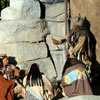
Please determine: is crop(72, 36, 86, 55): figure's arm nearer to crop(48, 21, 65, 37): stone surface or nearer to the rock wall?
the rock wall

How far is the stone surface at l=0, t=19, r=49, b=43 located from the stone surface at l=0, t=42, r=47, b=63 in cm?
19

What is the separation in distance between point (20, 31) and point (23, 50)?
543 millimetres

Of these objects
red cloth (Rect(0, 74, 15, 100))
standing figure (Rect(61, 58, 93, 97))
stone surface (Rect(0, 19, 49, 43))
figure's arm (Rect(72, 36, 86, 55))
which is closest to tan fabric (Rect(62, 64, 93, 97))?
standing figure (Rect(61, 58, 93, 97))

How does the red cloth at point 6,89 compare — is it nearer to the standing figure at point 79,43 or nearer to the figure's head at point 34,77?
the figure's head at point 34,77

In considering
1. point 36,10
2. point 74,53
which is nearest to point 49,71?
point 74,53

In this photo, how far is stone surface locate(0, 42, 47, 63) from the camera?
5.72 meters

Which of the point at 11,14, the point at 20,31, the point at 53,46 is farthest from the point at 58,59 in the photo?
the point at 11,14

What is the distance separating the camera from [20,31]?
19.4 feet

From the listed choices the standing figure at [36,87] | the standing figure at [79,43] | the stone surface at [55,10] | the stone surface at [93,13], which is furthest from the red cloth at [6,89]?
the stone surface at [55,10]

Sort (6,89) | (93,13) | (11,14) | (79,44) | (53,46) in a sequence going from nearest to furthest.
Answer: (6,89), (79,44), (93,13), (11,14), (53,46)

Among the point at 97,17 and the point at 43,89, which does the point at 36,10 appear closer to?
the point at 97,17

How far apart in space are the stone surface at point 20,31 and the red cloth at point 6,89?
2.08 meters

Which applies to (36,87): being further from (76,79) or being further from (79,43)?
(79,43)

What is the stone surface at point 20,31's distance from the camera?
229 inches
